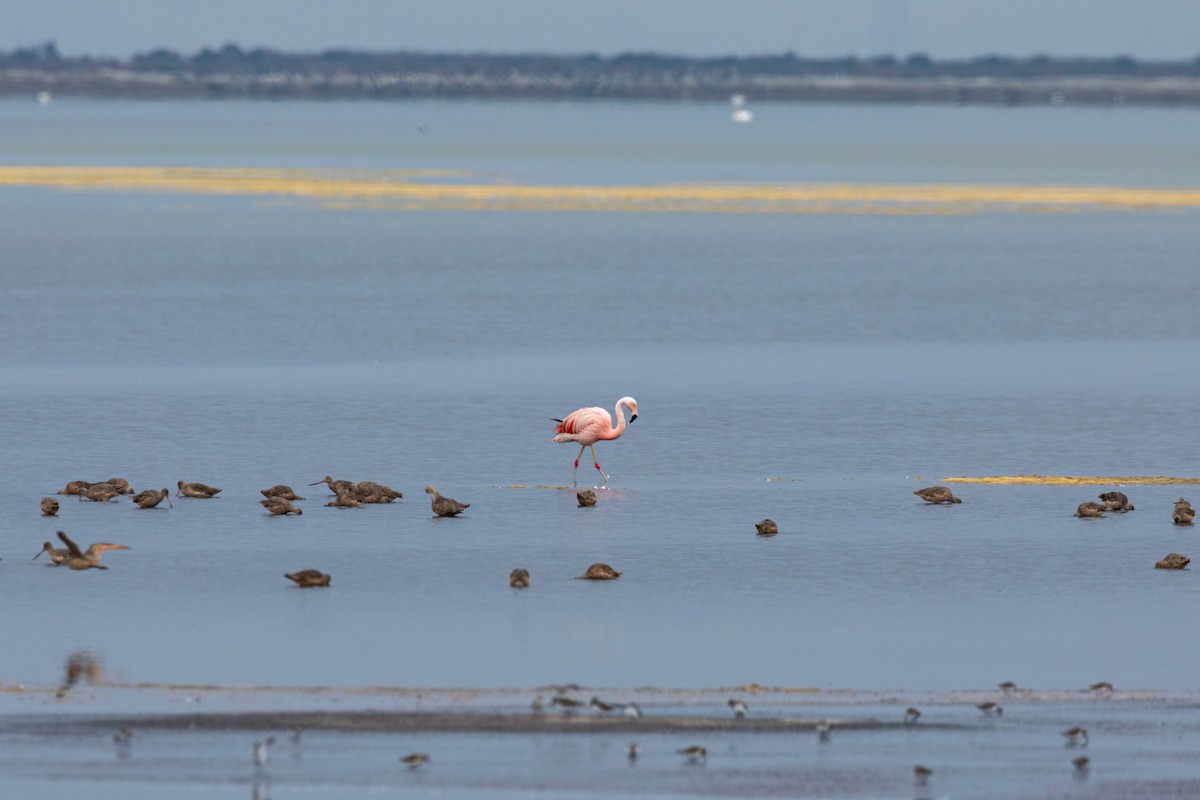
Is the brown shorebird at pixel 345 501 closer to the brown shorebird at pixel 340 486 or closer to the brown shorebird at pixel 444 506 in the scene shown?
the brown shorebird at pixel 340 486

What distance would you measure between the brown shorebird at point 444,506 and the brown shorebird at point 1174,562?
540 cm

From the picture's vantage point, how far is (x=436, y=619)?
1380cm

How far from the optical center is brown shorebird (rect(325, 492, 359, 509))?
17594mm

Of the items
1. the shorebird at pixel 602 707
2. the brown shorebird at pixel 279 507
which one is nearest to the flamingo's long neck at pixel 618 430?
the brown shorebird at pixel 279 507

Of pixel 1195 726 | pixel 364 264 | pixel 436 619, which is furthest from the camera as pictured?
pixel 364 264

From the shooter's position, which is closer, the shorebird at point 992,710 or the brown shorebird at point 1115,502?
the shorebird at point 992,710

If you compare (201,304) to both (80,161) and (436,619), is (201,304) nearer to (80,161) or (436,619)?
(436,619)

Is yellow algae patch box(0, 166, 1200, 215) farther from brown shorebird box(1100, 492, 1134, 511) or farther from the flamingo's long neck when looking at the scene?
brown shorebird box(1100, 492, 1134, 511)

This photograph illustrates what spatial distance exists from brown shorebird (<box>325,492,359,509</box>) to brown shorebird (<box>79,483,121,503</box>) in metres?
1.78

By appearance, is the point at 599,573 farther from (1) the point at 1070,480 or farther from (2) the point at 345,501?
(1) the point at 1070,480

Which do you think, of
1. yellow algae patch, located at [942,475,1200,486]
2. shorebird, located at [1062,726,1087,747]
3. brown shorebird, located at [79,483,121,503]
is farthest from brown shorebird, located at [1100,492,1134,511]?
brown shorebird, located at [79,483,121,503]

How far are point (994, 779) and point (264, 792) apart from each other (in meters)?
3.47

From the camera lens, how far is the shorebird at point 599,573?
14883 millimetres

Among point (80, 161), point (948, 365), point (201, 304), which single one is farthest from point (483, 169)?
point (948, 365)
